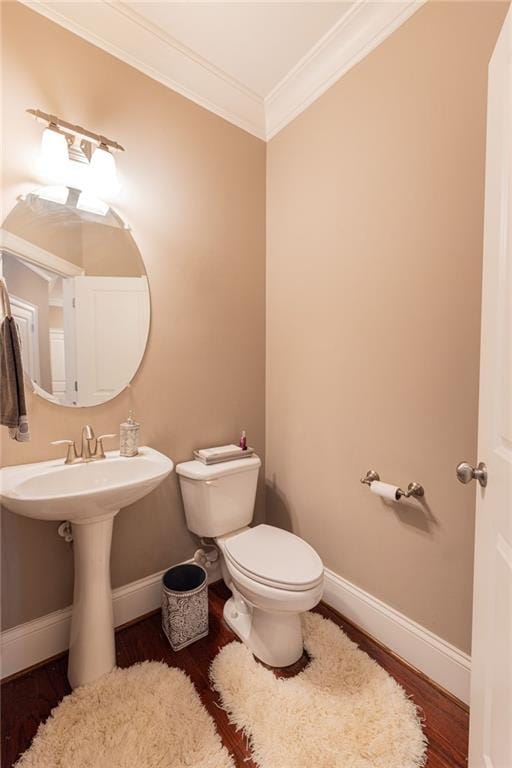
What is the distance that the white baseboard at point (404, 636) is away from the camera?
124cm

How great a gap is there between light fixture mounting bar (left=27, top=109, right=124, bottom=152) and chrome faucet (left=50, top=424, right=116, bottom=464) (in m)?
1.17

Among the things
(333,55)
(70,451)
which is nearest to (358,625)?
(70,451)

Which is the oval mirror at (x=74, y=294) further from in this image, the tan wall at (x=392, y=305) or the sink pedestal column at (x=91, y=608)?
the tan wall at (x=392, y=305)

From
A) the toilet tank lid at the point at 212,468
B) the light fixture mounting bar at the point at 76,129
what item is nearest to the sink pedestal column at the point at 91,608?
the toilet tank lid at the point at 212,468

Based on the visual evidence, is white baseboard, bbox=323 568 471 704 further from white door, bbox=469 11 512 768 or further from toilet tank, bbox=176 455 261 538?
toilet tank, bbox=176 455 261 538

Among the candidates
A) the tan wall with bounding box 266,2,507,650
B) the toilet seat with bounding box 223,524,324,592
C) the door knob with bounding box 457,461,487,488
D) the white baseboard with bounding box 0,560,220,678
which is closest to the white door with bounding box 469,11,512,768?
the door knob with bounding box 457,461,487,488

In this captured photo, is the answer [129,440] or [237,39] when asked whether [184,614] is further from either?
[237,39]

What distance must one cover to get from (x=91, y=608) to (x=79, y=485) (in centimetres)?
46

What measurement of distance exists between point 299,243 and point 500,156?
1.11 meters

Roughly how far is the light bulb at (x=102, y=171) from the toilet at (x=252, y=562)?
4.23ft

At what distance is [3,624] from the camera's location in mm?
1304

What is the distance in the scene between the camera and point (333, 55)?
1.58m

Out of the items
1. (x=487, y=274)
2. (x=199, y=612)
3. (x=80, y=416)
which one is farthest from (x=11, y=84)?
(x=199, y=612)

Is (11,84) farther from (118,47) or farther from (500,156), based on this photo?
(500,156)
